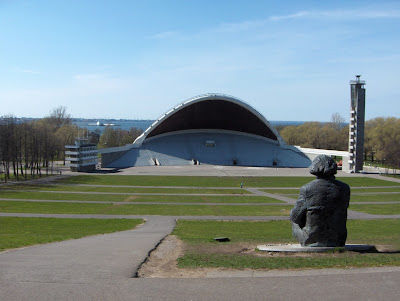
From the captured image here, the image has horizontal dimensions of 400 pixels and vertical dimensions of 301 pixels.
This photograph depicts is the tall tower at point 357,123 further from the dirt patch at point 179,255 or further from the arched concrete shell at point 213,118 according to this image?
the dirt patch at point 179,255

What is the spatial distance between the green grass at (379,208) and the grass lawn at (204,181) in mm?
16433

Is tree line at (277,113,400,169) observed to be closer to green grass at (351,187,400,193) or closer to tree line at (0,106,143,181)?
green grass at (351,187,400,193)

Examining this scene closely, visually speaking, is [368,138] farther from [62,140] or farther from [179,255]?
[179,255]

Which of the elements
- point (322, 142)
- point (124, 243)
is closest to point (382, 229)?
point (124, 243)

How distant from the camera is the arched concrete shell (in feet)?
254

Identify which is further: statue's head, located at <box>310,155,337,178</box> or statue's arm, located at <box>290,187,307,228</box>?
statue's arm, located at <box>290,187,307,228</box>

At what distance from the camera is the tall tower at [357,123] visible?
220ft

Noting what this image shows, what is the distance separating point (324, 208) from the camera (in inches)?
518

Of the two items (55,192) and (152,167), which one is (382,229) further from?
(152,167)

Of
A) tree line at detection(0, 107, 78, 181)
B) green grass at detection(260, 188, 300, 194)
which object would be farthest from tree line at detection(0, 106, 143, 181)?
green grass at detection(260, 188, 300, 194)

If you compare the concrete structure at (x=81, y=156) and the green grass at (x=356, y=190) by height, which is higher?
the concrete structure at (x=81, y=156)

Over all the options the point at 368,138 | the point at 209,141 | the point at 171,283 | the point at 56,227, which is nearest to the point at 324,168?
the point at 171,283

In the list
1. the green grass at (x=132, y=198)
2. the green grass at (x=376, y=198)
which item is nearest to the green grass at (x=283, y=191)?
the green grass at (x=132, y=198)

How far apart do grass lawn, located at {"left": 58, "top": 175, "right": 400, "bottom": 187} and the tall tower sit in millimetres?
9221
